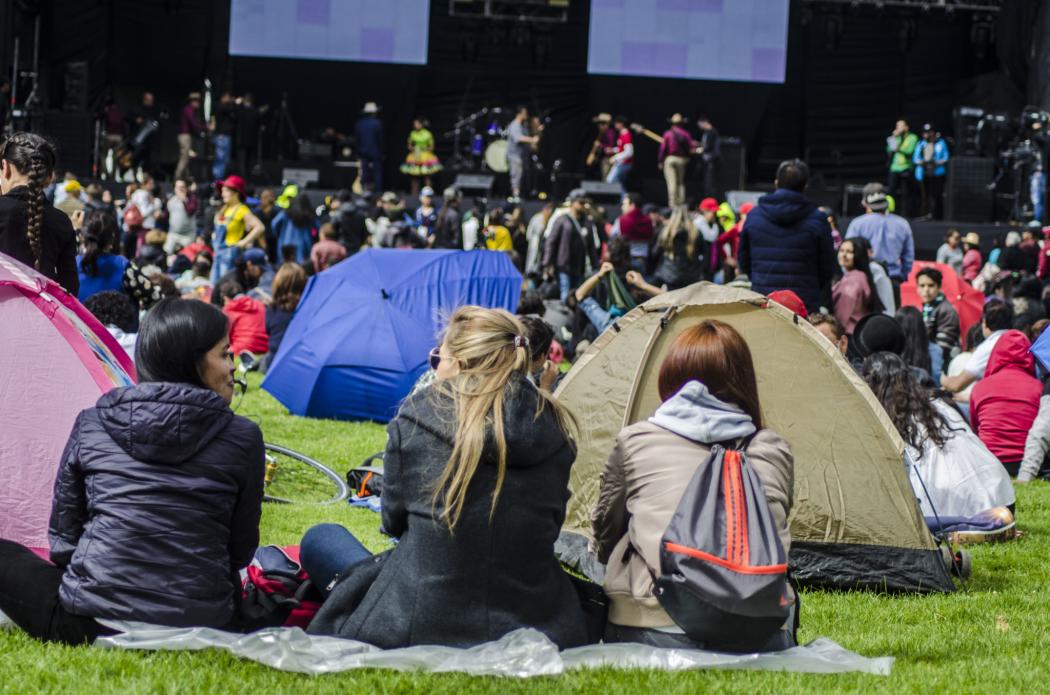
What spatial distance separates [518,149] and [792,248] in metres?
14.0

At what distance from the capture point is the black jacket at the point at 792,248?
7992 mm

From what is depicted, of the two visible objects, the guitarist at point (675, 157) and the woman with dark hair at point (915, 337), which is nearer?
the woman with dark hair at point (915, 337)

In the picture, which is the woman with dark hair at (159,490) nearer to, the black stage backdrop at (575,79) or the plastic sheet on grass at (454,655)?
the plastic sheet on grass at (454,655)

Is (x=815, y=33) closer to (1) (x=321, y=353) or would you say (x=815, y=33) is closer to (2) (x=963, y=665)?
(1) (x=321, y=353)

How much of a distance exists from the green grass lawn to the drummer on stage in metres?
15.2

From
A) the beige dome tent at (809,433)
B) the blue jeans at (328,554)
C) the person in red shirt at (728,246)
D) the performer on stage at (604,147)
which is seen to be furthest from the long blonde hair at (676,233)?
the performer on stage at (604,147)

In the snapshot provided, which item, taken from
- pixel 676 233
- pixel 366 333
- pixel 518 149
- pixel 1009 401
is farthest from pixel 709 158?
pixel 1009 401

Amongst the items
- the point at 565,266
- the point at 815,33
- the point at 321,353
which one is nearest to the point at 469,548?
the point at 321,353

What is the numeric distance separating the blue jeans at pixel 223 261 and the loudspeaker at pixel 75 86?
8917 millimetres

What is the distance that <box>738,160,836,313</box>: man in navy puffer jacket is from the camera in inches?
315

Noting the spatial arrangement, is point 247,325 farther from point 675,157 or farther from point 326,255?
point 675,157

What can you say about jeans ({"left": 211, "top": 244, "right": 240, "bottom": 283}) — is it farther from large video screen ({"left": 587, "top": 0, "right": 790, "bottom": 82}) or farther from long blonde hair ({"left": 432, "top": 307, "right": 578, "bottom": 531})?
large video screen ({"left": 587, "top": 0, "right": 790, "bottom": 82})

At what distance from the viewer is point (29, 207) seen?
5832mm

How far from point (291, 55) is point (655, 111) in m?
6.16
